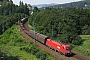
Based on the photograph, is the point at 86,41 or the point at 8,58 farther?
the point at 86,41

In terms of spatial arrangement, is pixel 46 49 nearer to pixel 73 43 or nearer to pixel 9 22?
pixel 73 43

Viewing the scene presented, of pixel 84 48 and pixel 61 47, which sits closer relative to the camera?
pixel 61 47

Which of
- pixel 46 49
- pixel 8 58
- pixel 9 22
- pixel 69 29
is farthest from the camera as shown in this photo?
pixel 9 22

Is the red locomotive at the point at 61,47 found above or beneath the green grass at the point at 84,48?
above

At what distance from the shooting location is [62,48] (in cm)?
5844

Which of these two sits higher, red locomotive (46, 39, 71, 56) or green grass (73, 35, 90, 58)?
red locomotive (46, 39, 71, 56)

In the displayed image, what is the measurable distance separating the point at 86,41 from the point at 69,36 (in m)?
6.29

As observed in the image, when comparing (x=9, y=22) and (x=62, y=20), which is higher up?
(x=62, y=20)

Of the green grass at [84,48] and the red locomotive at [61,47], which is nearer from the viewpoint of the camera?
the red locomotive at [61,47]

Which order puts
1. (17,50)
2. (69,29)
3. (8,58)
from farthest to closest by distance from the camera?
(69,29) < (17,50) < (8,58)

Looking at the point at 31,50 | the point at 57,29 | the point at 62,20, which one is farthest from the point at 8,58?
the point at 62,20

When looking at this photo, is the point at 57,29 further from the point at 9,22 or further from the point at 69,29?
the point at 9,22

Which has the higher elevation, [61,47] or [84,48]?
[61,47]

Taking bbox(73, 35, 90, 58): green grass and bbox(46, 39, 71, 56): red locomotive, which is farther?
bbox(73, 35, 90, 58): green grass
